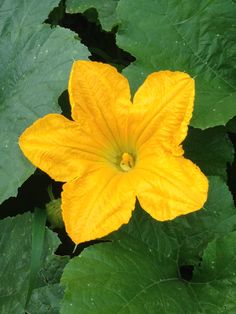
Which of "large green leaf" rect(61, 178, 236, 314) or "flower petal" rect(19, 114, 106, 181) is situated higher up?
"flower petal" rect(19, 114, 106, 181)

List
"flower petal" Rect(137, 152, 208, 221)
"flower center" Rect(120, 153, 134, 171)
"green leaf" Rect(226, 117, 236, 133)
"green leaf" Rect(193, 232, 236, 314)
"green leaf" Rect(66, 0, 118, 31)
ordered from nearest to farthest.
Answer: "flower petal" Rect(137, 152, 208, 221) → "green leaf" Rect(193, 232, 236, 314) → "flower center" Rect(120, 153, 134, 171) → "green leaf" Rect(226, 117, 236, 133) → "green leaf" Rect(66, 0, 118, 31)

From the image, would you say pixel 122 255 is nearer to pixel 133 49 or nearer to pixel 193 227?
pixel 193 227

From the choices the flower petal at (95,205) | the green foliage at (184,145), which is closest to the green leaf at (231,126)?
the green foliage at (184,145)

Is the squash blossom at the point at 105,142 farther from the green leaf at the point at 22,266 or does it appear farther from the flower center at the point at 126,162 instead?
the green leaf at the point at 22,266

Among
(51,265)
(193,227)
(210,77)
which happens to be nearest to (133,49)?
(210,77)

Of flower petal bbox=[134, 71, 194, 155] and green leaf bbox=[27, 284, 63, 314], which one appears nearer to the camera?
flower petal bbox=[134, 71, 194, 155]

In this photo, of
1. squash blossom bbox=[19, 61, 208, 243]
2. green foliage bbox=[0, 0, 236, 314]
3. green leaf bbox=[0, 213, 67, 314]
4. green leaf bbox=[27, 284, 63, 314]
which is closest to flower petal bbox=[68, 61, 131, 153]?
squash blossom bbox=[19, 61, 208, 243]

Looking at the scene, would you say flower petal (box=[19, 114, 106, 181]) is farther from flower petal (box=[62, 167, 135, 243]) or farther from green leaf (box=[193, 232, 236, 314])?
green leaf (box=[193, 232, 236, 314])

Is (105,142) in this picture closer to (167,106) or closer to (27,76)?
(167,106)
